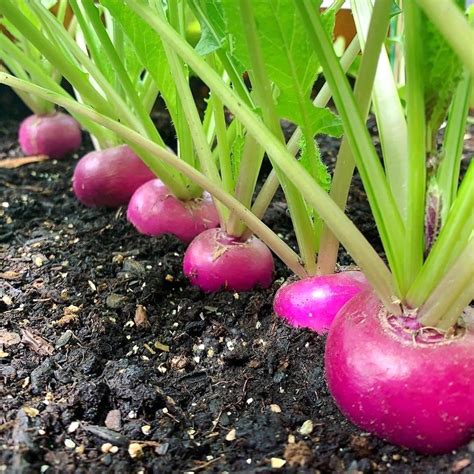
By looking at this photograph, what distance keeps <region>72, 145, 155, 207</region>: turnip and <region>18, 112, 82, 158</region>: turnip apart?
1.22 ft

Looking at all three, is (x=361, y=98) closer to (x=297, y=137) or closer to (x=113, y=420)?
(x=297, y=137)

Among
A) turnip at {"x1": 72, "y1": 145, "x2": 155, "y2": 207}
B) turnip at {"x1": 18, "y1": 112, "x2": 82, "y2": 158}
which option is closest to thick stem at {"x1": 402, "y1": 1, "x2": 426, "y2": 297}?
turnip at {"x1": 72, "y1": 145, "x2": 155, "y2": 207}

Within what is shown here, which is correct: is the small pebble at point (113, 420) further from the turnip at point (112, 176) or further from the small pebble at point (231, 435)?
the turnip at point (112, 176)

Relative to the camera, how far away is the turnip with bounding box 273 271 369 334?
0.72 metres

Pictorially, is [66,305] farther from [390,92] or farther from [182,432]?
[390,92]

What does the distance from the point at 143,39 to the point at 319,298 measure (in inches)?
16.5

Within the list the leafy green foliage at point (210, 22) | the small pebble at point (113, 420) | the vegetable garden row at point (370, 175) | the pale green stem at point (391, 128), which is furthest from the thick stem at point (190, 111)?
the small pebble at point (113, 420)

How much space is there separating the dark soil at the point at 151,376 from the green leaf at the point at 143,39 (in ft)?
0.85

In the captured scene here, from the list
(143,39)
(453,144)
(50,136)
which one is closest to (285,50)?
(453,144)

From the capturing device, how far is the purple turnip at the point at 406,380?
0.55 m

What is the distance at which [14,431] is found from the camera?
0.61 metres

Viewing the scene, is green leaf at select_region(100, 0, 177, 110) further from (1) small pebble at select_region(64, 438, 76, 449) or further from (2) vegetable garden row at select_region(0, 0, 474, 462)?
(1) small pebble at select_region(64, 438, 76, 449)

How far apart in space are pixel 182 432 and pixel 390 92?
41 centimetres

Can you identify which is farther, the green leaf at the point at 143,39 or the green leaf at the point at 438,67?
the green leaf at the point at 143,39
